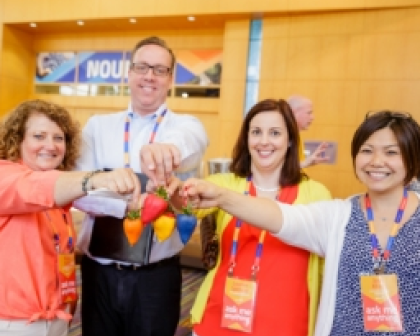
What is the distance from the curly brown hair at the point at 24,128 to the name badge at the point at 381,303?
134 centimetres

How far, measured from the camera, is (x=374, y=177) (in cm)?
156

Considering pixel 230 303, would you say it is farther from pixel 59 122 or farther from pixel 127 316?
pixel 59 122

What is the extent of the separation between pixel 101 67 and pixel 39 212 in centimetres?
968

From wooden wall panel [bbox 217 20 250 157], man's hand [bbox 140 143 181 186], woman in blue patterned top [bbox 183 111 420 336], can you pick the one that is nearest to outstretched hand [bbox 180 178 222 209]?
woman in blue patterned top [bbox 183 111 420 336]

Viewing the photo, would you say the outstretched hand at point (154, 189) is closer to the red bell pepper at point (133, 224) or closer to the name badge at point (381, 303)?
the red bell pepper at point (133, 224)

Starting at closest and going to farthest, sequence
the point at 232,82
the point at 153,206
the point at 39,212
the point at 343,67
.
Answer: the point at 153,206 → the point at 39,212 → the point at 343,67 → the point at 232,82

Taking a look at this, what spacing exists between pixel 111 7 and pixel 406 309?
31.5 ft

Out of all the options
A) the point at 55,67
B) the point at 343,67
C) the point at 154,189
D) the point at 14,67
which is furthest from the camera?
the point at 55,67

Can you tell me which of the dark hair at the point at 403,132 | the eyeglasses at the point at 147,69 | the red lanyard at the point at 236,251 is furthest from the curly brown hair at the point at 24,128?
the dark hair at the point at 403,132

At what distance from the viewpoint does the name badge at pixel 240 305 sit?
160 centimetres

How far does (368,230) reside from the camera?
1581 millimetres

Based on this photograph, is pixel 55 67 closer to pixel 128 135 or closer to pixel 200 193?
pixel 128 135

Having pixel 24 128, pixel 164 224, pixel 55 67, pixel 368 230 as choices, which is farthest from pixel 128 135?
pixel 55 67

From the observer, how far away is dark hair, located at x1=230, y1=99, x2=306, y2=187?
182 cm
